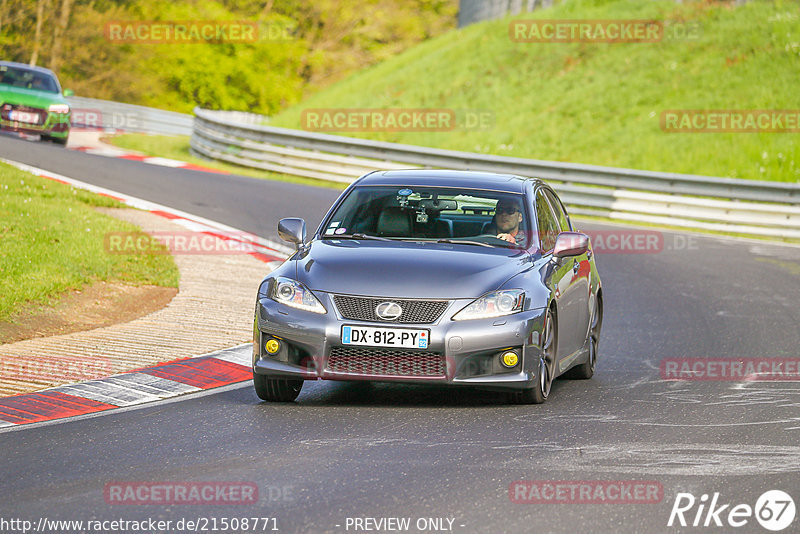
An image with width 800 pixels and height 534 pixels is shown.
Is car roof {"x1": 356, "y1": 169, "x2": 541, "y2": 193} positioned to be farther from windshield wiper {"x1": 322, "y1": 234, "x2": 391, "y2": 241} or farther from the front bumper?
the front bumper

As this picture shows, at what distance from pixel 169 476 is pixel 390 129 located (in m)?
29.2

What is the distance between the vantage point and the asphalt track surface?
5.66m

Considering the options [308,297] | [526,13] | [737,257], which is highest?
[526,13]

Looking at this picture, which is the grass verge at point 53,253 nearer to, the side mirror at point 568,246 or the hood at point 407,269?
the hood at point 407,269

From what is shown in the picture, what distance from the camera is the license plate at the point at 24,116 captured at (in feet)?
94.7

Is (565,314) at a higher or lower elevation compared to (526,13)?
lower

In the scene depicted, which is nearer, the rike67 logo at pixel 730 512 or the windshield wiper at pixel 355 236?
the rike67 logo at pixel 730 512

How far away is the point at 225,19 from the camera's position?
6288 cm

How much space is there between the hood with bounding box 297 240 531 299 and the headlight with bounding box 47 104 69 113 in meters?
21.9

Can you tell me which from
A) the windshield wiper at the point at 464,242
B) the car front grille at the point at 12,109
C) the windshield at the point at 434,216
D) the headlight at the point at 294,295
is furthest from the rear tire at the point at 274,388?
the car front grille at the point at 12,109

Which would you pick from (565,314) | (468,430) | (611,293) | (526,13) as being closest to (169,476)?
(468,430)

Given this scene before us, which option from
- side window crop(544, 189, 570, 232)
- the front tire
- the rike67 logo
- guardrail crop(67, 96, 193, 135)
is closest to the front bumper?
the front tire

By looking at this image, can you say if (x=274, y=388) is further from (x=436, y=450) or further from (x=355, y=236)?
(x=436, y=450)

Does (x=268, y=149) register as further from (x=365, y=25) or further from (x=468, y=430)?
(x=365, y=25)
